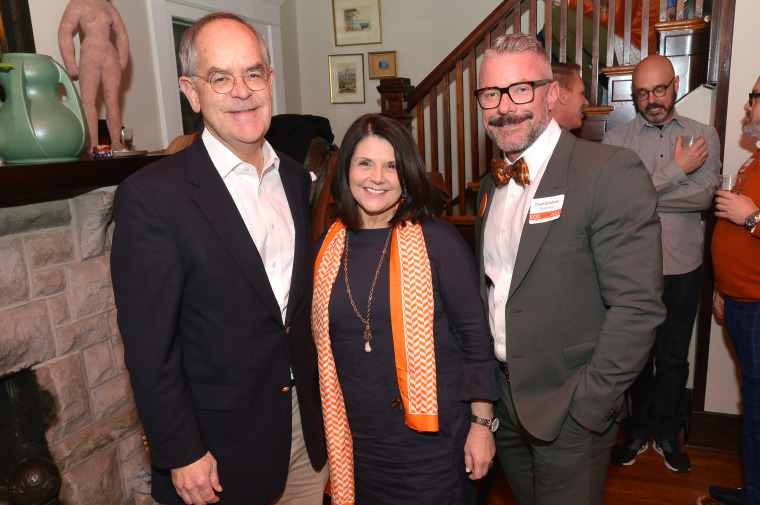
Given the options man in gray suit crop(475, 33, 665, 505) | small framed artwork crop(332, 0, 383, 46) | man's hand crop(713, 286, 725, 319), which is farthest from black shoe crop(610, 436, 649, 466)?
small framed artwork crop(332, 0, 383, 46)

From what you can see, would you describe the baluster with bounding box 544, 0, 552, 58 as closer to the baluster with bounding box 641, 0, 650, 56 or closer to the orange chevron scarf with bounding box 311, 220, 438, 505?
the baluster with bounding box 641, 0, 650, 56

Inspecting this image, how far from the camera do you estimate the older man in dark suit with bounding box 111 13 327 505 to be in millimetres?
1322

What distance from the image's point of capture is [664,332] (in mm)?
2957

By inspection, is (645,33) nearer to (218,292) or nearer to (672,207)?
(672,207)

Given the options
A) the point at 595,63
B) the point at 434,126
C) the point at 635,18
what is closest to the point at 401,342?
the point at 595,63

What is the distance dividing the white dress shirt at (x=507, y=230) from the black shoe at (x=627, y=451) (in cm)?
182

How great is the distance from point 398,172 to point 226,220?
0.57 m

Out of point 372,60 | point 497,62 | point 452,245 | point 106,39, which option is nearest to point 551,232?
point 452,245

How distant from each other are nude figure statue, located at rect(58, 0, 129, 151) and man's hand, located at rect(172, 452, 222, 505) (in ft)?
5.66

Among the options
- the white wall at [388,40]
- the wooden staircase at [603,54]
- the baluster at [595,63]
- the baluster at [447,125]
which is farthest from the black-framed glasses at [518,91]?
the white wall at [388,40]

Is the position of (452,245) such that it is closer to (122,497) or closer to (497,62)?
(497,62)

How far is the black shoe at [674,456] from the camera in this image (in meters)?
2.99

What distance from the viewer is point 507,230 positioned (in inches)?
65.4

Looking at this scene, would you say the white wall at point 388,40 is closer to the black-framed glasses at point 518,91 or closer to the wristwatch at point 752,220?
the wristwatch at point 752,220
